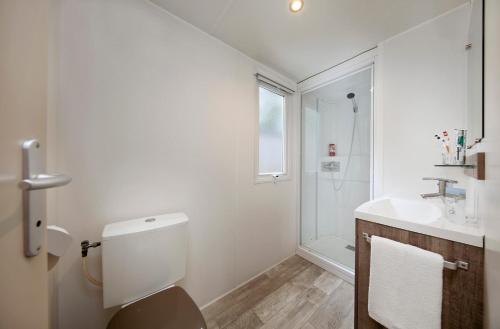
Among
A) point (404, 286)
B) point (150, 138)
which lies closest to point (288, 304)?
point (404, 286)

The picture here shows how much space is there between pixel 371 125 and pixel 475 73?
2.27ft

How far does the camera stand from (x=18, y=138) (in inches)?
13.4

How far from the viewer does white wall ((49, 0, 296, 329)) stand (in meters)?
0.89

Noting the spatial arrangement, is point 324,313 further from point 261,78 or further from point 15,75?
point 261,78

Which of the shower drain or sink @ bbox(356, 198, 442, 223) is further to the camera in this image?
the shower drain

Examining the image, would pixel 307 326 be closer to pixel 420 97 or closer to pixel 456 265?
pixel 456 265

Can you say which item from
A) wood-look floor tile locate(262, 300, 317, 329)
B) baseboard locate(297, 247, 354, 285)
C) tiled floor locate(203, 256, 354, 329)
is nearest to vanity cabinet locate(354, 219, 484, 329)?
tiled floor locate(203, 256, 354, 329)

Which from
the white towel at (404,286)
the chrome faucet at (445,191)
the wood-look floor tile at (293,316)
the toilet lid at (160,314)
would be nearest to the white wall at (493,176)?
the white towel at (404,286)

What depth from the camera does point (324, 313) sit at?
133cm

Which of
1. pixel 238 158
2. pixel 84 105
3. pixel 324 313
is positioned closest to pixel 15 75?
pixel 84 105

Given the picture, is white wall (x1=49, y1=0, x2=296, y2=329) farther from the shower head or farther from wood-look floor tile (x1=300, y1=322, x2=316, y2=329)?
the shower head

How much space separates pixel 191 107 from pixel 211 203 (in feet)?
2.62

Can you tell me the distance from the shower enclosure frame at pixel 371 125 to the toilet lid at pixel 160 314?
1563 mm

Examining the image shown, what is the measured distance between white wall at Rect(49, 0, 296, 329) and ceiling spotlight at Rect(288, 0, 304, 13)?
60 centimetres
